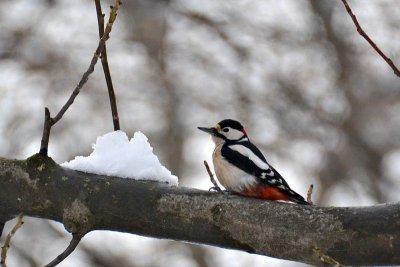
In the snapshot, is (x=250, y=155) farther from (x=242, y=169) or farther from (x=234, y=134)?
(x=234, y=134)

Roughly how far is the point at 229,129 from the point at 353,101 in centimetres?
781

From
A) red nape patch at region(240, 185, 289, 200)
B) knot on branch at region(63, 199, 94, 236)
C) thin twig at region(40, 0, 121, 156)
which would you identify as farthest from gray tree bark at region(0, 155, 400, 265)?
red nape patch at region(240, 185, 289, 200)

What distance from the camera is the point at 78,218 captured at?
262 centimetres

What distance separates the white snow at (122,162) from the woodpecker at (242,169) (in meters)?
0.47

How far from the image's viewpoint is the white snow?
2812mm

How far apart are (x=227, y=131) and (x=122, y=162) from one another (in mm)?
1461

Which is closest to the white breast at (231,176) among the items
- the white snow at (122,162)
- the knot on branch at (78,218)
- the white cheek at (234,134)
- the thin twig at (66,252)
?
the white cheek at (234,134)

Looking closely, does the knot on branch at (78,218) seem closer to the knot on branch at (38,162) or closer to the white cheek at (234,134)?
the knot on branch at (38,162)

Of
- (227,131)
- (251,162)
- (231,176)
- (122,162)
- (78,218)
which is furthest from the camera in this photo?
(227,131)

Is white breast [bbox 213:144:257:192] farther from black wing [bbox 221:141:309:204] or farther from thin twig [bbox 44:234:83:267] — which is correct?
thin twig [bbox 44:234:83:267]

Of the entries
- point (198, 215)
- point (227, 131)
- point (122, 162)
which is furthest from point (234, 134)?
point (198, 215)

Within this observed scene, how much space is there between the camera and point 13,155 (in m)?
11.5

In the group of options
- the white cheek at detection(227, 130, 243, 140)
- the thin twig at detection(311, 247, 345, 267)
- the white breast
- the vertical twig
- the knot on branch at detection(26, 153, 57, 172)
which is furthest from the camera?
the white cheek at detection(227, 130, 243, 140)

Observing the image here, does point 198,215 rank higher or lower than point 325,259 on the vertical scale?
higher
